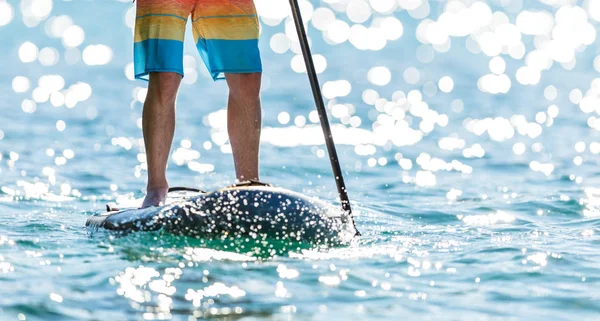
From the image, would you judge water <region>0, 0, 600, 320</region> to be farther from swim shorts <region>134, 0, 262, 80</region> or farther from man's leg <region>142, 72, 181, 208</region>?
swim shorts <region>134, 0, 262, 80</region>

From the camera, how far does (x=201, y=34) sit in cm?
625

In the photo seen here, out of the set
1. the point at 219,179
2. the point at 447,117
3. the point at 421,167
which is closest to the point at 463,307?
the point at 219,179

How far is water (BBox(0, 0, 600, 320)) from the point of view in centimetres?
480

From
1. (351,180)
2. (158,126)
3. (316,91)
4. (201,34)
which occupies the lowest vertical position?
(351,180)

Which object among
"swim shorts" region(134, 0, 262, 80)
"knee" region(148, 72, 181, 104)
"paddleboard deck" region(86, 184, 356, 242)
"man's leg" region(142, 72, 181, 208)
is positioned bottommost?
"paddleboard deck" region(86, 184, 356, 242)

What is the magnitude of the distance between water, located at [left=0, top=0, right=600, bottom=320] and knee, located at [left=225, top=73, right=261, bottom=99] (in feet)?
3.36

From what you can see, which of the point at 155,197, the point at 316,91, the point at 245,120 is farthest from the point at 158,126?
the point at 316,91

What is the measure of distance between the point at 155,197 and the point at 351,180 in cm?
347

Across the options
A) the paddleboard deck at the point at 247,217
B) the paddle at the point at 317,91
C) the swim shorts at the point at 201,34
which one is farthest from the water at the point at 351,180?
the swim shorts at the point at 201,34

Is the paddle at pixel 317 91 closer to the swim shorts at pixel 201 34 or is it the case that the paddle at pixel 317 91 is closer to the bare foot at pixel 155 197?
the swim shorts at pixel 201 34

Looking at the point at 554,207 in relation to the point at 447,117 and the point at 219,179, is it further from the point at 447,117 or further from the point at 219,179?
the point at 447,117

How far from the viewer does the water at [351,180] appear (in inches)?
189

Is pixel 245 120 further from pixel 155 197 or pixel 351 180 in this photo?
pixel 351 180

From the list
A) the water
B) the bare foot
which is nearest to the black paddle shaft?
the water
